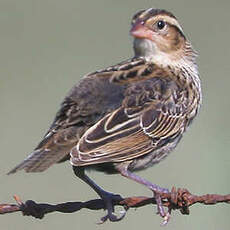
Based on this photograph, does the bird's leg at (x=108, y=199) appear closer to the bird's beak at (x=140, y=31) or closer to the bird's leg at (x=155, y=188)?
the bird's leg at (x=155, y=188)

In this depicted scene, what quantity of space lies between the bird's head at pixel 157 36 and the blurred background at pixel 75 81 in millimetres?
1300

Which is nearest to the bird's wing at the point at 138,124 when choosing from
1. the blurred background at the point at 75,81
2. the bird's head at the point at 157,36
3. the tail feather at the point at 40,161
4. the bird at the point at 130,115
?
the bird at the point at 130,115

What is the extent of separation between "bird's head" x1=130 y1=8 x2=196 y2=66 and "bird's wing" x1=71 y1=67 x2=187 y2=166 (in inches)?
9.9

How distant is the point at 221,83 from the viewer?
10.6m

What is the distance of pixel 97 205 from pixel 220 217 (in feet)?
7.55

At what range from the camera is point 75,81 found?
11.1 m

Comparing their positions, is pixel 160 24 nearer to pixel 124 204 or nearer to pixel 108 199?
pixel 108 199

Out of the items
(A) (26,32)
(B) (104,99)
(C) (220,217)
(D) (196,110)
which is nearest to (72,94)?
(B) (104,99)

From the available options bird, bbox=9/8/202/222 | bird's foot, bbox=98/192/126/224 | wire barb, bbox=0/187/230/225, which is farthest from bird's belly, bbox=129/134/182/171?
wire barb, bbox=0/187/230/225

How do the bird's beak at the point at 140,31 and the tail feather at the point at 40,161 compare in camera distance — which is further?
the bird's beak at the point at 140,31

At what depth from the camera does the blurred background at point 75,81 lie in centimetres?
1022

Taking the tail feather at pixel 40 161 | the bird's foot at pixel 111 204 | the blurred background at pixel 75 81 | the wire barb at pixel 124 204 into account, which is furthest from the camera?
the blurred background at pixel 75 81

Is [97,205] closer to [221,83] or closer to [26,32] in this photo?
[221,83]

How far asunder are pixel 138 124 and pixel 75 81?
114 inches
